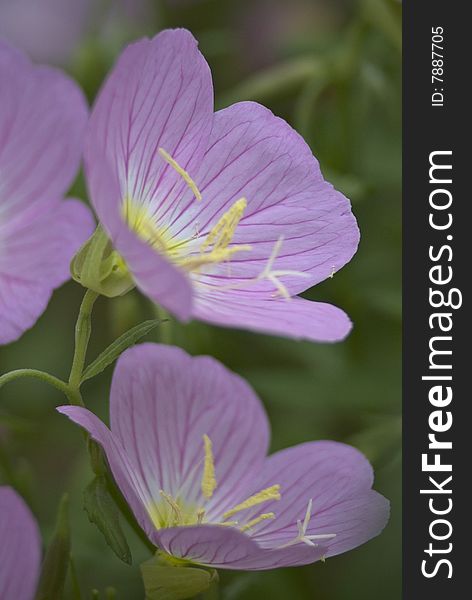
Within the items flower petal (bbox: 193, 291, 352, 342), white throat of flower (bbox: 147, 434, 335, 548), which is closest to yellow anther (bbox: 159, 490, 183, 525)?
white throat of flower (bbox: 147, 434, 335, 548)

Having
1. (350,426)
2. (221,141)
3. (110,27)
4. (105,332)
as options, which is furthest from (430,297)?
(110,27)

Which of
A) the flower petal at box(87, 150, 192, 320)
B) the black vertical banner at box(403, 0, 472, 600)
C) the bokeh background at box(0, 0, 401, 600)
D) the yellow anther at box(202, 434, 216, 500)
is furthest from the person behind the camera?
the bokeh background at box(0, 0, 401, 600)

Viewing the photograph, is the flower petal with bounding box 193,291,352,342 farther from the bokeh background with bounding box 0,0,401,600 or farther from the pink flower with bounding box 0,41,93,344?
the bokeh background with bounding box 0,0,401,600

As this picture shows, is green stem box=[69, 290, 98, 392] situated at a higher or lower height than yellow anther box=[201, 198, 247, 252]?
lower

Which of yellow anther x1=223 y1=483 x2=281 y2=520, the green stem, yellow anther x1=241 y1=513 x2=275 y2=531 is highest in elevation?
the green stem

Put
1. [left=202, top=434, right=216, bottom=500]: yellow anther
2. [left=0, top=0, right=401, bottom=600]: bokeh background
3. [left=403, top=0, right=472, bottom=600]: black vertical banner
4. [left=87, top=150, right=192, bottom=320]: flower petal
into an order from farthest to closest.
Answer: [left=0, top=0, right=401, bottom=600]: bokeh background, [left=403, top=0, right=472, bottom=600]: black vertical banner, [left=202, top=434, right=216, bottom=500]: yellow anther, [left=87, top=150, right=192, bottom=320]: flower petal

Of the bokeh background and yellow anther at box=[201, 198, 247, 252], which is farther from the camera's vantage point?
the bokeh background

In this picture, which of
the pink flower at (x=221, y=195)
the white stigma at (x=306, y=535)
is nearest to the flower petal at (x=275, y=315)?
the pink flower at (x=221, y=195)

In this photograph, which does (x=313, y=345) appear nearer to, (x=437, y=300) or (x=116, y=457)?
(x=437, y=300)

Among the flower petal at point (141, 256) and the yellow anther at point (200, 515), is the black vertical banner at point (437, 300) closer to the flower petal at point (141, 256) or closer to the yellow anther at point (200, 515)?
the yellow anther at point (200, 515)
